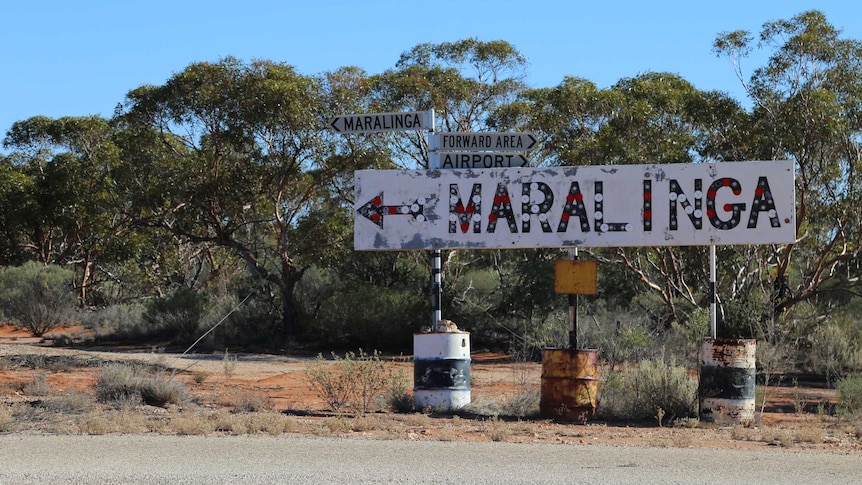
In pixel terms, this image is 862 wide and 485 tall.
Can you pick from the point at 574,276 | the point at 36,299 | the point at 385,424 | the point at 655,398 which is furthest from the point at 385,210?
the point at 36,299

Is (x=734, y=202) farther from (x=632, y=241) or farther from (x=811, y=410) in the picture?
(x=811, y=410)

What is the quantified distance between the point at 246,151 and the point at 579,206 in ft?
58.3

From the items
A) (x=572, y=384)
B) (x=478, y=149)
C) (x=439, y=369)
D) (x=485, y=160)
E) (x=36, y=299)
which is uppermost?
(x=478, y=149)

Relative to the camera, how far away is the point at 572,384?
14016mm

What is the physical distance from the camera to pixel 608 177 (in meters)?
14.4

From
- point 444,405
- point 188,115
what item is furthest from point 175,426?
point 188,115

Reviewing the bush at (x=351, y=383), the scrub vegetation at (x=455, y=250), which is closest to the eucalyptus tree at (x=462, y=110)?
the scrub vegetation at (x=455, y=250)

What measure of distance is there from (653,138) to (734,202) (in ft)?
44.6

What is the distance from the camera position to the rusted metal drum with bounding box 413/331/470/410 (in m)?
14.5

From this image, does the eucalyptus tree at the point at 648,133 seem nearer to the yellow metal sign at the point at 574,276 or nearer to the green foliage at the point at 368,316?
the green foliage at the point at 368,316

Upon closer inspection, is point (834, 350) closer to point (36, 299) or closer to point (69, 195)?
point (36, 299)

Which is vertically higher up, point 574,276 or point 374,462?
point 574,276

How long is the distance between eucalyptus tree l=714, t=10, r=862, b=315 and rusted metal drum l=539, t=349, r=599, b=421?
12.7 m

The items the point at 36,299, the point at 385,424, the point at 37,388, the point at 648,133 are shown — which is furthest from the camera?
the point at 36,299
